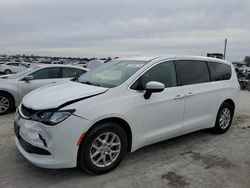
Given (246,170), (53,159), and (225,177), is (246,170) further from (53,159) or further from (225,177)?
(53,159)

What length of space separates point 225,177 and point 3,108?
5.78 metres

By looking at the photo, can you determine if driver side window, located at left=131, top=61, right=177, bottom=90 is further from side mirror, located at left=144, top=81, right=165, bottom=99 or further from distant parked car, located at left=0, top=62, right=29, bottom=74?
distant parked car, located at left=0, top=62, right=29, bottom=74

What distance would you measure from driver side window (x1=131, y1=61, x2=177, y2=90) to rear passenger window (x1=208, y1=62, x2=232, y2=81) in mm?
1172

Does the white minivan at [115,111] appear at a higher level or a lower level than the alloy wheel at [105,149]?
higher

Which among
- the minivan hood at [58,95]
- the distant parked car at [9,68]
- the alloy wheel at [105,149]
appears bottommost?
the distant parked car at [9,68]

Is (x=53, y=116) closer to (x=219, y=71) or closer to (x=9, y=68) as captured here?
(x=219, y=71)

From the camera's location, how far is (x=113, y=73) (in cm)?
434

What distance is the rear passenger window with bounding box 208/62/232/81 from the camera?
17.2 feet

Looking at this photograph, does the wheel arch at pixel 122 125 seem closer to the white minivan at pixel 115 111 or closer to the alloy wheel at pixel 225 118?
the white minivan at pixel 115 111

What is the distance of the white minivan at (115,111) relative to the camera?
10.5 feet

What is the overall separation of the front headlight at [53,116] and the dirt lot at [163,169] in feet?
2.61

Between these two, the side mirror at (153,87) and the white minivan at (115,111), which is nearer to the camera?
the white minivan at (115,111)

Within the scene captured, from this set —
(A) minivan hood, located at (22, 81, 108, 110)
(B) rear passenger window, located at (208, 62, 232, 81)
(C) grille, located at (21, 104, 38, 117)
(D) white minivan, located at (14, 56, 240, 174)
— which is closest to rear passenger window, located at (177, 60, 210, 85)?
(D) white minivan, located at (14, 56, 240, 174)

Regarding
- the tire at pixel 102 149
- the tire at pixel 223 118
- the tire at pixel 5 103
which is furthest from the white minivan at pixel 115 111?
the tire at pixel 5 103
